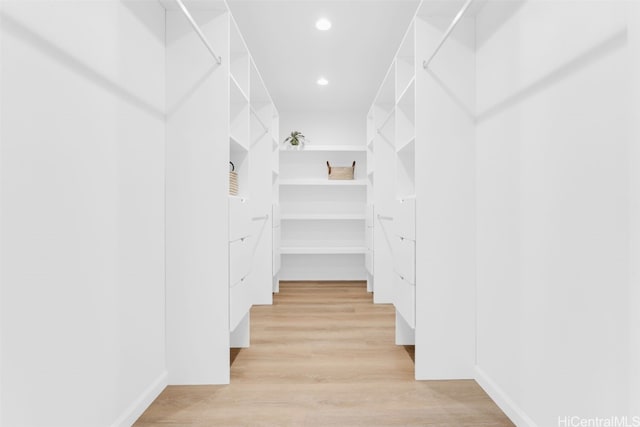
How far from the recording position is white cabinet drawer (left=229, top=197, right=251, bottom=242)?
219 cm

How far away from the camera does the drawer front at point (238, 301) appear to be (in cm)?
218

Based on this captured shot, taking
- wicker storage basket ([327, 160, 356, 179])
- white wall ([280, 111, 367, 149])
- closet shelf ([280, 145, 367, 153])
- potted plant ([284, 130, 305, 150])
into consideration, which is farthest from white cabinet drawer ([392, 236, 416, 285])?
white wall ([280, 111, 367, 149])

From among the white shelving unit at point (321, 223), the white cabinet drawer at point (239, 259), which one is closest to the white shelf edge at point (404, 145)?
the white cabinet drawer at point (239, 259)

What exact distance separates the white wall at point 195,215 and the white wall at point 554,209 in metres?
1.43

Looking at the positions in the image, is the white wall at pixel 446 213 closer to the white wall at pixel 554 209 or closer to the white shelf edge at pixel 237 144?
the white wall at pixel 554 209

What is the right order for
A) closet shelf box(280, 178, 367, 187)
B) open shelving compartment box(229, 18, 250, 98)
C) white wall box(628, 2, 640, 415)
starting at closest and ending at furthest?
white wall box(628, 2, 640, 415) → open shelving compartment box(229, 18, 250, 98) → closet shelf box(280, 178, 367, 187)

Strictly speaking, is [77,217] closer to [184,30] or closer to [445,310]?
[184,30]

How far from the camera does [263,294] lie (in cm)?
397

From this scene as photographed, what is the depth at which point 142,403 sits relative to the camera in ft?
5.95

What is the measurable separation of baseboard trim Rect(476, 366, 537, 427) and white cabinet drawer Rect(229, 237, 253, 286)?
1.47 meters

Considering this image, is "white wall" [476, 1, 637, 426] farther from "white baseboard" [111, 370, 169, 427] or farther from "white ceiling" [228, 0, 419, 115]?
"white baseboard" [111, 370, 169, 427]

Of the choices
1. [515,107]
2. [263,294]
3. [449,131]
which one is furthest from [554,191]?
[263,294]

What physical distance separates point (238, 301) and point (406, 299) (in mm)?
1046

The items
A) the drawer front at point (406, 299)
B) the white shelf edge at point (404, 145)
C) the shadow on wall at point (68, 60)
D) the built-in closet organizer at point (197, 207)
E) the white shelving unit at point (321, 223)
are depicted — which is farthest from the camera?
the white shelving unit at point (321, 223)
